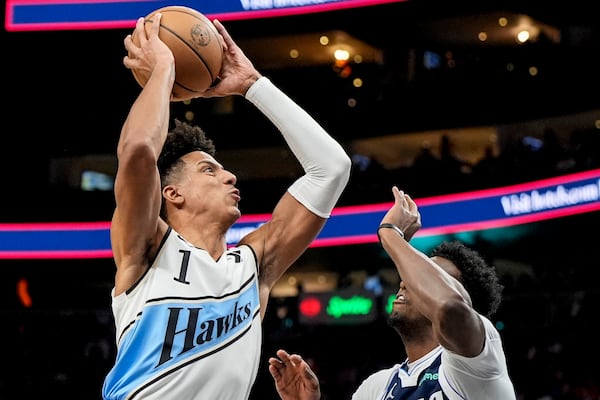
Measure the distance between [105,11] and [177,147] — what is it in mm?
9887

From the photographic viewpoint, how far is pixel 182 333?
3.02 metres

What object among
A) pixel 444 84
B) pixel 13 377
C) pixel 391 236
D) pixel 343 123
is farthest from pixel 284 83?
pixel 391 236

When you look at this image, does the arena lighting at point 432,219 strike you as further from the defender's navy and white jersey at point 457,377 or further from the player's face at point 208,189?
the player's face at point 208,189

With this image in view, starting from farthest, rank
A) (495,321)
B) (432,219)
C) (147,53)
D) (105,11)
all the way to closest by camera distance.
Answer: (495,321) → (105,11) → (432,219) → (147,53)

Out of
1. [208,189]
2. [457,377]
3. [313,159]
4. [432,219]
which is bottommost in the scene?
[457,377]

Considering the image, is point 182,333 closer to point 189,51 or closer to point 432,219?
point 189,51

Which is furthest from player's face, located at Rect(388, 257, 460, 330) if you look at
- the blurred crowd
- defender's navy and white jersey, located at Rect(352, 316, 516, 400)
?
the blurred crowd

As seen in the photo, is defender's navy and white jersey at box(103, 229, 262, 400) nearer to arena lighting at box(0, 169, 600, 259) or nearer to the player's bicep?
the player's bicep

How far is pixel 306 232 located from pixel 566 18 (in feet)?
48.5

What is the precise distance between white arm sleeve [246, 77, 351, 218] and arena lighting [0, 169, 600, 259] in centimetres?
841

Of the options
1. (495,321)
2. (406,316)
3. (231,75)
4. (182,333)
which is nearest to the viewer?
(182,333)

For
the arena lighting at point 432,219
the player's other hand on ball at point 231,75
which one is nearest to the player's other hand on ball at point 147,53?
the player's other hand on ball at point 231,75

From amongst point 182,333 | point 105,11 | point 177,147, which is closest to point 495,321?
point 105,11

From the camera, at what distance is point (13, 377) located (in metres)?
14.5
